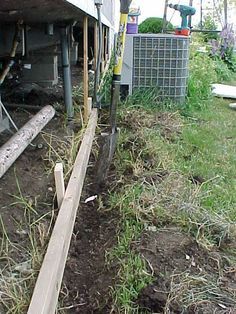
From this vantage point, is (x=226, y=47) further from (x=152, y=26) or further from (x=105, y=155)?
(x=105, y=155)

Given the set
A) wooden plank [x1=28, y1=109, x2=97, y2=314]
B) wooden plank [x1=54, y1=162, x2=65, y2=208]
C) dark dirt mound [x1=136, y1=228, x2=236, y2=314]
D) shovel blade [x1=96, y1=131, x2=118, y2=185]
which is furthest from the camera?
shovel blade [x1=96, y1=131, x2=118, y2=185]

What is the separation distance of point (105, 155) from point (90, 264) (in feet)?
3.59

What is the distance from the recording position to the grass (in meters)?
1.61

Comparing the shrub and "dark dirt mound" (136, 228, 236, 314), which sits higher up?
the shrub

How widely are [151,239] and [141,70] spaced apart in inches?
108

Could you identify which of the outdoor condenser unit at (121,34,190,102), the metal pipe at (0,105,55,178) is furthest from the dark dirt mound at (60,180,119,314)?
the outdoor condenser unit at (121,34,190,102)

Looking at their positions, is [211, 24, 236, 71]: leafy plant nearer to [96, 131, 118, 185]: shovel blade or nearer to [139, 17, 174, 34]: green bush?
[139, 17, 174, 34]: green bush

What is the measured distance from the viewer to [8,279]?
1.54m

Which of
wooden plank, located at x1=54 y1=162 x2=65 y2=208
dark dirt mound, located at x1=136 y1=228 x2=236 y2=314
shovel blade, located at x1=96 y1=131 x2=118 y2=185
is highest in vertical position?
wooden plank, located at x1=54 y1=162 x2=65 y2=208

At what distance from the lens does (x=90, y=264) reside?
182 centimetres

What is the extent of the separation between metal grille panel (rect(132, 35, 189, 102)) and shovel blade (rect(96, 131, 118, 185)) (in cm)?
152

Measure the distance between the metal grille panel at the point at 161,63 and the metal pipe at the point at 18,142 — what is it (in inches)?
66.6

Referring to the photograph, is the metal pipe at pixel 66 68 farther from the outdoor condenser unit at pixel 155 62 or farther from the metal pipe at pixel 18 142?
the outdoor condenser unit at pixel 155 62

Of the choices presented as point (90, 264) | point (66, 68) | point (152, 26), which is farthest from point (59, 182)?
point (152, 26)
